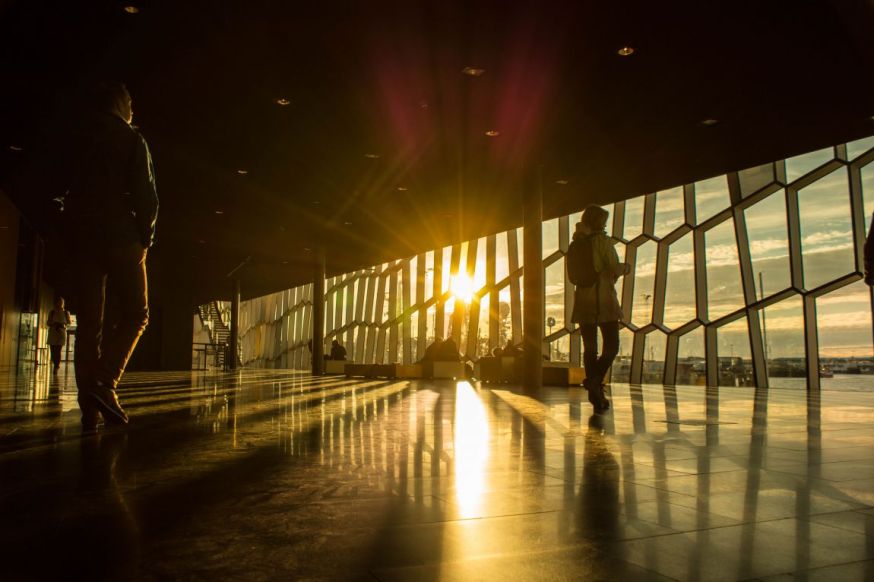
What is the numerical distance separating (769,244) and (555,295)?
5427 mm

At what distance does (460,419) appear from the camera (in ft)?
13.8

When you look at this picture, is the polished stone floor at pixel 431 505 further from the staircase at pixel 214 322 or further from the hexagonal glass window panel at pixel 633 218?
the staircase at pixel 214 322

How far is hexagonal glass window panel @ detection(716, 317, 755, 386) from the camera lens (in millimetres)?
11734

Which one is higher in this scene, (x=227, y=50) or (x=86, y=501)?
(x=227, y=50)

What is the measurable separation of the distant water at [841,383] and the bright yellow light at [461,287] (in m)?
9.19

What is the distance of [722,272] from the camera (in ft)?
40.5

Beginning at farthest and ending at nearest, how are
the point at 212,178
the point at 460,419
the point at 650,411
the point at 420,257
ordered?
the point at 420,257, the point at 212,178, the point at 650,411, the point at 460,419

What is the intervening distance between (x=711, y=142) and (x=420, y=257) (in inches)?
513

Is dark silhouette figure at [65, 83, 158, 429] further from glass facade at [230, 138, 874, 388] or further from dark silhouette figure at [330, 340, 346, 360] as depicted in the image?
dark silhouette figure at [330, 340, 346, 360]

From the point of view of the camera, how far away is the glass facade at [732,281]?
10367mm

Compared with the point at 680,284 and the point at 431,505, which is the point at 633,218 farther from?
the point at 431,505

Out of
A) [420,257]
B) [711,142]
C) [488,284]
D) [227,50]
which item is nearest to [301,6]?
[227,50]

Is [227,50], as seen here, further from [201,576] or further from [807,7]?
[201,576]

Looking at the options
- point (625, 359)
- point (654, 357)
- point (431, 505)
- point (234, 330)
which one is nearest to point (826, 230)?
point (654, 357)
